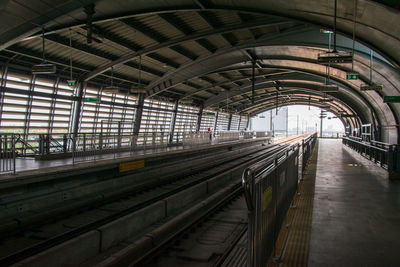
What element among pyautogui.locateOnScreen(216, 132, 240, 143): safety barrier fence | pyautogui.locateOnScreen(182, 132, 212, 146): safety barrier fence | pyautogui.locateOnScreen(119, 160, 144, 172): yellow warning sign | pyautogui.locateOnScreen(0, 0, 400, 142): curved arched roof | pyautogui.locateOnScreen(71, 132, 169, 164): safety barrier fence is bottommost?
pyautogui.locateOnScreen(119, 160, 144, 172): yellow warning sign

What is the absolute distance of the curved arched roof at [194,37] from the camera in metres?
13.1

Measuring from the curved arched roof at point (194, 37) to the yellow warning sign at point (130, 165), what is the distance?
22.4ft

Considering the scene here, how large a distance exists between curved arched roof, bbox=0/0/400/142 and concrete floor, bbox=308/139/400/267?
681 centimetres

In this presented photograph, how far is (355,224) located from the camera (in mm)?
5586

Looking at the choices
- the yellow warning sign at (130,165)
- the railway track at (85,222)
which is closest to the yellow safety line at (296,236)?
the railway track at (85,222)

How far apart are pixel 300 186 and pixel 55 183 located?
859 cm

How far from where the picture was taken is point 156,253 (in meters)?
6.01

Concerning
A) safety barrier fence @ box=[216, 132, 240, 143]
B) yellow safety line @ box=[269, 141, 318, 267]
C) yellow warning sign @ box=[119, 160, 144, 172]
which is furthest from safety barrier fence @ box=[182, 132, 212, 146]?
yellow safety line @ box=[269, 141, 318, 267]

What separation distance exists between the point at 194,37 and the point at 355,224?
16151 mm

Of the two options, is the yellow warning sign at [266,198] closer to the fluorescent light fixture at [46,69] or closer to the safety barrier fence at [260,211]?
the safety barrier fence at [260,211]

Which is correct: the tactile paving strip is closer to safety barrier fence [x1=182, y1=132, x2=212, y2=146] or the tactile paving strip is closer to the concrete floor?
the concrete floor

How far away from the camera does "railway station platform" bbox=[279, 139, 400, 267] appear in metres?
4.11

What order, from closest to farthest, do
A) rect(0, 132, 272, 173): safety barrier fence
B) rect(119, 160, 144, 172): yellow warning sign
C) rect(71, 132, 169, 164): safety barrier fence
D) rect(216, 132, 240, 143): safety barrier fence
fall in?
rect(0, 132, 272, 173): safety barrier fence, rect(71, 132, 169, 164): safety barrier fence, rect(119, 160, 144, 172): yellow warning sign, rect(216, 132, 240, 143): safety barrier fence

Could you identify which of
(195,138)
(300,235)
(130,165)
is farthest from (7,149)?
(195,138)
